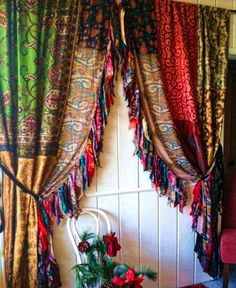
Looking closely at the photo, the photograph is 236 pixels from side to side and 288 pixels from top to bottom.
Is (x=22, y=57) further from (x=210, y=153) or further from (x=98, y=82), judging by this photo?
(x=210, y=153)

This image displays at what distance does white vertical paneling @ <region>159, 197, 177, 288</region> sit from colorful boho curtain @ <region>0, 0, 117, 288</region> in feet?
2.29

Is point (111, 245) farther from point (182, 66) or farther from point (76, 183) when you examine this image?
point (182, 66)

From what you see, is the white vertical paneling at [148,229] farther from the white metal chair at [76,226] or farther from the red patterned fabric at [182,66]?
the red patterned fabric at [182,66]

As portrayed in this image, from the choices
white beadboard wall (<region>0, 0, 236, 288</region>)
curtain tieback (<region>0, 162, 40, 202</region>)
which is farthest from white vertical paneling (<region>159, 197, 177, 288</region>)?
curtain tieback (<region>0, 162, 40, 202</region>)

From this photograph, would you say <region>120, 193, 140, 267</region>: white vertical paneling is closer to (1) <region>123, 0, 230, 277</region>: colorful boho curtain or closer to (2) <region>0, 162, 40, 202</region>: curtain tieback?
(1) <region>123, 0, 230, 277</region>: colorful boho curtain

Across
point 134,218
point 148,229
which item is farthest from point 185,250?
point 134,218

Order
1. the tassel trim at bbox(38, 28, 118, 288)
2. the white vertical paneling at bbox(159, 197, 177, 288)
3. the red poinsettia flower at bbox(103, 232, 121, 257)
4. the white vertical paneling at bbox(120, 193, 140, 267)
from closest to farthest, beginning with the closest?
the red poinsettia flower at bbox(103, 232, 121, 257) < the tassel trim at bbox(38, 28, 118, 288) < the white vertical paneling at bbox(120, 193, 140, 267) < the white vertical paneling at bbox(159, 197, 177, 288)

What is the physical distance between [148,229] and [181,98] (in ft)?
3.28

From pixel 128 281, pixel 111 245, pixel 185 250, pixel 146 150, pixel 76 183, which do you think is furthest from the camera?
pixel 185 250

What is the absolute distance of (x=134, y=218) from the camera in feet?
6.91

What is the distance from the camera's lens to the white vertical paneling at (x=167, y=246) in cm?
220

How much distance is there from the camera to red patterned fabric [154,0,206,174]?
2023 mm

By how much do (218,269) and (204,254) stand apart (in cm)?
21

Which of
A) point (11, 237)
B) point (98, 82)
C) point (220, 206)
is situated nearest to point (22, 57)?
point (98, 82)
